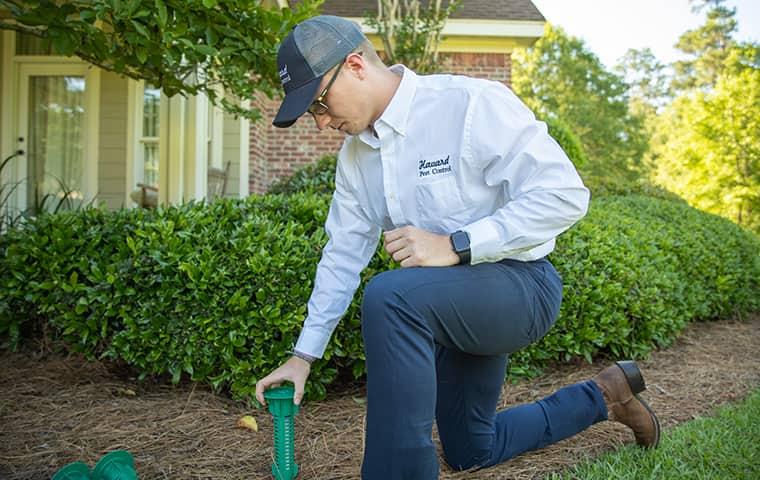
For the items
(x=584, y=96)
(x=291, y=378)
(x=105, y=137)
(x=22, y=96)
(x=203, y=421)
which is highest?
(x=584, y=96)

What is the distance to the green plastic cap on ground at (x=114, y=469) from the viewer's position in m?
1.96

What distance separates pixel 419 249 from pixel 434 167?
1.09 feet

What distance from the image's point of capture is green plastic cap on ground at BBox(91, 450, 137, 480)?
1956 mm

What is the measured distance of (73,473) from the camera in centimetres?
188

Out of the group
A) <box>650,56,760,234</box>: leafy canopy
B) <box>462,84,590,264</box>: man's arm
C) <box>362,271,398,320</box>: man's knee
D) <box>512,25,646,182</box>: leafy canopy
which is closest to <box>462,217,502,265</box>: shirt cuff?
<box>462,84,590,264</box>: man's arm

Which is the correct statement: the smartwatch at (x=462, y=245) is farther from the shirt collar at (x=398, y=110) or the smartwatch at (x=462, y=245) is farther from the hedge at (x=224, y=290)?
the hedge at (x=224, y=290)

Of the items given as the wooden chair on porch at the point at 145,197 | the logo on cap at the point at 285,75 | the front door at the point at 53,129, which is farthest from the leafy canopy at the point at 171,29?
the front door at the point at 53,129

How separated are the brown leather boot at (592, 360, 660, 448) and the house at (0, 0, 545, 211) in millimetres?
5623

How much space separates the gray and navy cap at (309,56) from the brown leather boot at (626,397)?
5.14 ft

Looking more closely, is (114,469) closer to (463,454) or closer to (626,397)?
(463,454)

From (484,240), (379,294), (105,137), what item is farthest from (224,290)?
(105,137)

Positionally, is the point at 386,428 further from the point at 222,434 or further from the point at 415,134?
the point at 222,434

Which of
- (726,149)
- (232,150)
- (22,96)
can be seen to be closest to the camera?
(22,96)

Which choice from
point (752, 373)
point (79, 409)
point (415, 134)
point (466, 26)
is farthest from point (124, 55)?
point (466, 26)
